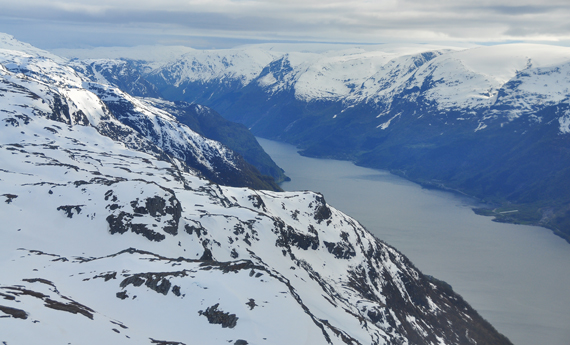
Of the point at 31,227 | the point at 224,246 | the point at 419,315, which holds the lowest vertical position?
the point at 419,315

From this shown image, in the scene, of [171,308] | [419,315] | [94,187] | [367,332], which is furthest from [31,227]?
[419,315]

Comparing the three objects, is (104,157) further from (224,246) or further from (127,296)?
(127,296)

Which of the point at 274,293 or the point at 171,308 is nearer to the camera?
the point at 171,308
